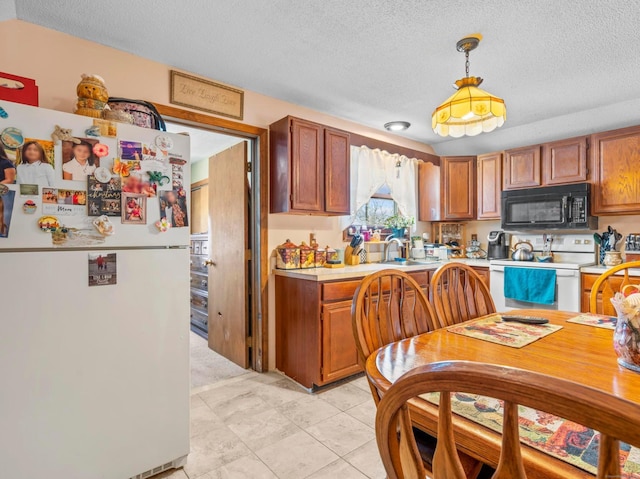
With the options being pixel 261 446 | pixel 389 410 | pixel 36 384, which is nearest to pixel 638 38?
pixel 389 410

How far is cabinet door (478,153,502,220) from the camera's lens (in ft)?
12.8

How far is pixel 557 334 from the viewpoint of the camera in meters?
1.41

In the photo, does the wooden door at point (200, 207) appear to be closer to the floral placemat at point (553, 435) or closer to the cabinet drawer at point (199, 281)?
the cabinet drawer at point (199, 281)

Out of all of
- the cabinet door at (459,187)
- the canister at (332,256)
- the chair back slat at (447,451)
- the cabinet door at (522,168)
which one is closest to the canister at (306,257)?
the canister at (332,256)

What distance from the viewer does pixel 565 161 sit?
340cm

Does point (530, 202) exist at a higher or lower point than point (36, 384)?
higher

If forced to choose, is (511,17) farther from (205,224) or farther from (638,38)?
(205,224)

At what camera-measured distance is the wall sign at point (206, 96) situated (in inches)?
97.5

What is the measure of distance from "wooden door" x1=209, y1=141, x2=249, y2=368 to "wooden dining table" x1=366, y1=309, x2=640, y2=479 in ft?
6.54

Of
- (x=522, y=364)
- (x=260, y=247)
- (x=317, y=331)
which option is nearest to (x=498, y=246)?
(x=317, y=331)

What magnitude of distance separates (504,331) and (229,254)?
2.40m

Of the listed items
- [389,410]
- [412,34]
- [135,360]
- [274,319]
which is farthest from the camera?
[274,319]

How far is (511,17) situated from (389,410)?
2.24 m

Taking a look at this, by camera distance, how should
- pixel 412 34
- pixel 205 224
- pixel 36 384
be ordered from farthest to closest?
pixel 205 224
pixel 412 34
pixel 36 384
